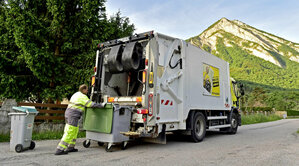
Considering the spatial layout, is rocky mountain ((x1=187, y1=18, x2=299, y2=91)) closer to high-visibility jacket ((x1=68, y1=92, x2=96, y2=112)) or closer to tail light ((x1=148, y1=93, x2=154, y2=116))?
tail light ((x1=148, y1=93, x2=154, y2=116))

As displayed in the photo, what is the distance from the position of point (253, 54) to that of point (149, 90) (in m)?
125

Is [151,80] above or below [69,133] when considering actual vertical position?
above

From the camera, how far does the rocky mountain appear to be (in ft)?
269

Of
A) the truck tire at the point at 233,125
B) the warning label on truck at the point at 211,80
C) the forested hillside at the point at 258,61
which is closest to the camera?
the warning label on truck at the point at 211,80

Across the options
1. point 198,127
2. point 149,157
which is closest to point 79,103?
point 149,157

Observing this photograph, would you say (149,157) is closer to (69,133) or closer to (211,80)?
(69,133)

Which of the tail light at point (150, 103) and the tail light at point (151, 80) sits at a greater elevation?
the tail light at point (151, 80)

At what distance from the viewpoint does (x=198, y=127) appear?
6887 mm

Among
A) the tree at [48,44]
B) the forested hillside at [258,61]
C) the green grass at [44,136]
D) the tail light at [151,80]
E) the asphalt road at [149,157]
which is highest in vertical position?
the forested hillside at [258,61]

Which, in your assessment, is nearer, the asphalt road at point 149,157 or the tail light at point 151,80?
the asphalt road at point 149,157

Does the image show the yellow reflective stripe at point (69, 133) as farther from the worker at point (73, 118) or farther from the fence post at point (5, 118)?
the fence post at point (5, 118)

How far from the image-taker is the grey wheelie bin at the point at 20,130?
15.9 ft

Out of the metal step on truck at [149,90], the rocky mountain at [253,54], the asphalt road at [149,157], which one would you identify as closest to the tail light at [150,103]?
the metal step on truck at [149,90]

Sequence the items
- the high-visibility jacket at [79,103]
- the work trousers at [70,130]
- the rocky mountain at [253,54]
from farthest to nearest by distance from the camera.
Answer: the rocky mountain at [253,54] < the high-visibility jacket at [79,103] < the work trousers at [70,130]
